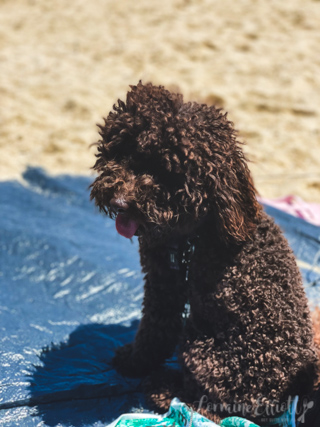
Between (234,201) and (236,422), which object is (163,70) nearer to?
(234,201)

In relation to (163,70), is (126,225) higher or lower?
lower

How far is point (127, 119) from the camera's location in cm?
199

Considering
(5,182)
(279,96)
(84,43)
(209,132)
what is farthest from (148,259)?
(84,43)

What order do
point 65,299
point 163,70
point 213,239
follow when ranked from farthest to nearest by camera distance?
point 163,70 → point 65,299 → point 213,239

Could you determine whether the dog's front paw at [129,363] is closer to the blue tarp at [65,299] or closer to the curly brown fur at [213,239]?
the blue tarp at [65,299]

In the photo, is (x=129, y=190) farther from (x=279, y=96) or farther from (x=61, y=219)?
(x=279, y=96)

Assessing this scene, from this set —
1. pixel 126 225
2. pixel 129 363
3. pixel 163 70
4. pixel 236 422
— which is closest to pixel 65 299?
pixel 129 363

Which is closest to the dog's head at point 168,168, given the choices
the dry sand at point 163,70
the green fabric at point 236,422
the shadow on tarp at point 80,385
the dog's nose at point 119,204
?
the dog's nose at point 119,204

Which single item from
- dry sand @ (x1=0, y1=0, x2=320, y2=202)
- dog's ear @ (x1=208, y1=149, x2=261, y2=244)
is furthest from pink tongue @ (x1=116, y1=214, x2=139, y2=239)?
dry sand @ (x1=0, y1=0, x2=320, y2=202)

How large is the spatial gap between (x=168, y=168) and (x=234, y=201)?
0.29 m

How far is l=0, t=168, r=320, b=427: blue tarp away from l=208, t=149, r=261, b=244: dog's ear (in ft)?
3.06

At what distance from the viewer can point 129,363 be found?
8.15 ft

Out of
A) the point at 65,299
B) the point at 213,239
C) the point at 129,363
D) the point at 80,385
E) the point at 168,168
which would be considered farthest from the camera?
the point at 65,299

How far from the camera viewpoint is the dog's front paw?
2461mm
